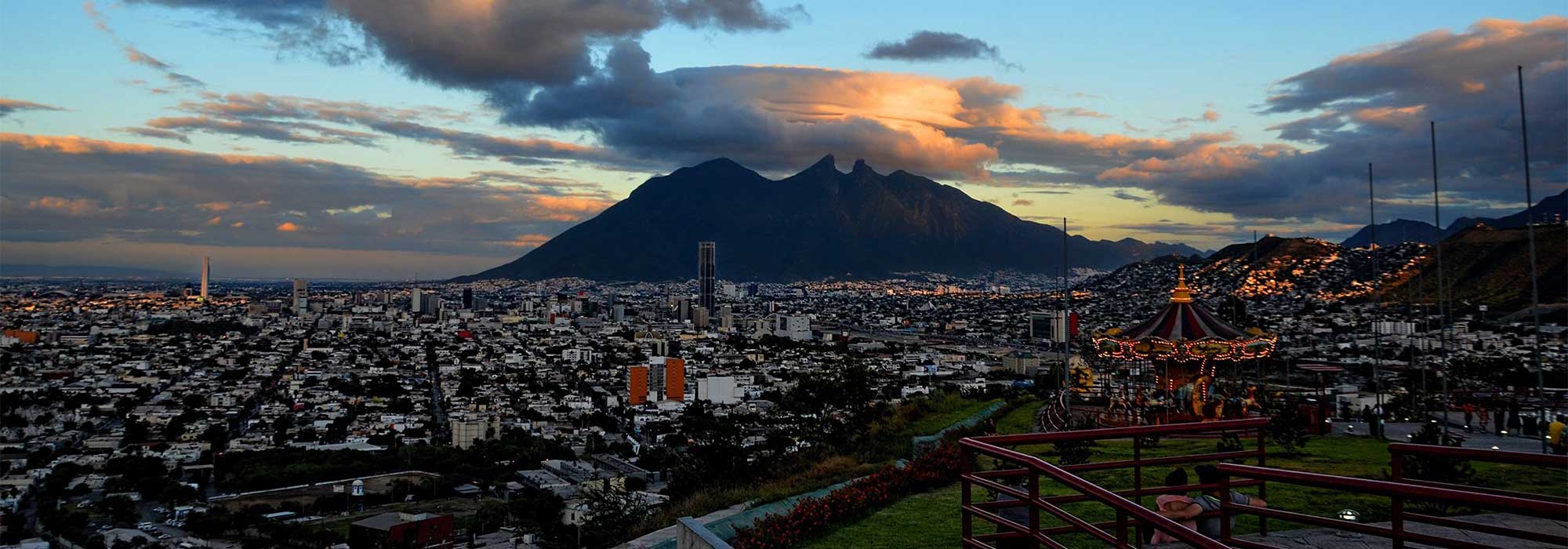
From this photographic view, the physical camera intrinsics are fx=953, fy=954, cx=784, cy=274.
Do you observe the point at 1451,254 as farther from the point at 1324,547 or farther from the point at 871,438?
the point at 1324,547

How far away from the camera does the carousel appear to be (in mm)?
14367

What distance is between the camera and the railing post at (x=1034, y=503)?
4.20m

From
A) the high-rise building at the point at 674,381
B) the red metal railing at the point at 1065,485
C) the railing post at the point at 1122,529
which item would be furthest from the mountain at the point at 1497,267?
the railing post at the point at 1122,529

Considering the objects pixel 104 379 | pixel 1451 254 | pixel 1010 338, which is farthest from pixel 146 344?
pixel 1451 254

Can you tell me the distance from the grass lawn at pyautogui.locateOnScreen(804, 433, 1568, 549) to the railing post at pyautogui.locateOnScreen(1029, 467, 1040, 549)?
2.22 meters

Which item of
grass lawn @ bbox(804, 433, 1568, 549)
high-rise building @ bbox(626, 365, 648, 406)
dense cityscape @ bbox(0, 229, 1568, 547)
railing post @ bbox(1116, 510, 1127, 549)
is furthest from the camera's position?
high-rise building @ bbox(626, 365, 648, 406)

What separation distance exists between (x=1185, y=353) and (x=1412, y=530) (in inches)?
365

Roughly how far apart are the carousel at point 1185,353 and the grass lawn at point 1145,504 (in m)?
4.03

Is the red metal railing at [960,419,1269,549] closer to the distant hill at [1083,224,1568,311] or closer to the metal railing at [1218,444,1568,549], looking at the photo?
the metal railing at [1218,444,1568,549]

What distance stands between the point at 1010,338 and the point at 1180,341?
263 ft

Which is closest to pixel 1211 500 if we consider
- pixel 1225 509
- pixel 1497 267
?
pixel 1225 509

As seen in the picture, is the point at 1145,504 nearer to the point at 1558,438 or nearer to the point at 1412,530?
the point at 1412,530

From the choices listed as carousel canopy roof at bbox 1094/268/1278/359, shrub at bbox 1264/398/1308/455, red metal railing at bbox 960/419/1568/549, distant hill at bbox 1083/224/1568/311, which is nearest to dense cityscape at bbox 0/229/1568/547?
distant hill at bbox 1083/224/1568/311

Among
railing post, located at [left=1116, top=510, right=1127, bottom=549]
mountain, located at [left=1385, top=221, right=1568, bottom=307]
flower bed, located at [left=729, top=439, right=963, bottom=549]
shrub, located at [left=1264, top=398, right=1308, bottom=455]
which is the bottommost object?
flower bed, located at [left=729, top=439, right=963, bottom=549]
